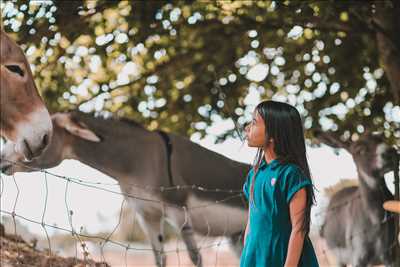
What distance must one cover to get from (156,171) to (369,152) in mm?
1556

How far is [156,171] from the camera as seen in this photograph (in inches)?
204

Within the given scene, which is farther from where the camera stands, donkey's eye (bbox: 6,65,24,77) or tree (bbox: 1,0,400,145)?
tree (bbox: 1,0,400,145)

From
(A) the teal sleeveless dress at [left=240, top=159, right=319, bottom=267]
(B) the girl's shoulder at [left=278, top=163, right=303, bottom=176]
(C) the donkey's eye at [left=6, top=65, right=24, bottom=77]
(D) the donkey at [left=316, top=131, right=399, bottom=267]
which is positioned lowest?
(D) the donkey at [left=316, top=131, right=399, bottom=267]

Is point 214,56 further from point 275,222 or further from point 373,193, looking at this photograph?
point 275,222

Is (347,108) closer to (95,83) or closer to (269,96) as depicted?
(269,96)

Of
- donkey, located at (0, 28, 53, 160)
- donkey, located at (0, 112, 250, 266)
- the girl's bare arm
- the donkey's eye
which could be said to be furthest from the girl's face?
donkey, located at (0, 112, 250, 266)

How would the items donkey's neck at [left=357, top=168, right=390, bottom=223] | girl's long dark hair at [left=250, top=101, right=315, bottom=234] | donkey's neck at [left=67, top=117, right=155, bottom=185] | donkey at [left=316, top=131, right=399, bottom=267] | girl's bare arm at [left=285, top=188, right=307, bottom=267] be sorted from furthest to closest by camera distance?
donkey's neck at [left=67, top=117, right=155, bottom=185], donkey's neck at [left=357, top=168, right=390, bottom=223], donkey at [left=316, top=131, right=399, bottom=267], girl's long dark hair at [left=250, top=101, right=315, bottom=234], girl's bare arm at [left=285, top=188, right=307, bottom=267]

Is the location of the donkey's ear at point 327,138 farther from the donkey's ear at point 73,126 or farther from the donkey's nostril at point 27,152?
the donkey's nostril at point 27,152

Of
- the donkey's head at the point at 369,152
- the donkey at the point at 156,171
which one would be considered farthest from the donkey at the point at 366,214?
the donkey at the point at 156,171

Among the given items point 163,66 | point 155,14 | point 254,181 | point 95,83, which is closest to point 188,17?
point 155,14

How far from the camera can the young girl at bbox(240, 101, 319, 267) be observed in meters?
2.29

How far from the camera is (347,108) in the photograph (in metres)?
6.64

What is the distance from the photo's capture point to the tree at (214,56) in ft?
17.2

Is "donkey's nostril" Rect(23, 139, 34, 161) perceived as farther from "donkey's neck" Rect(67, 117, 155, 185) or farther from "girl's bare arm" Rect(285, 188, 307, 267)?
"girl's bare arm" Rect(285, 188, 307, 267)
